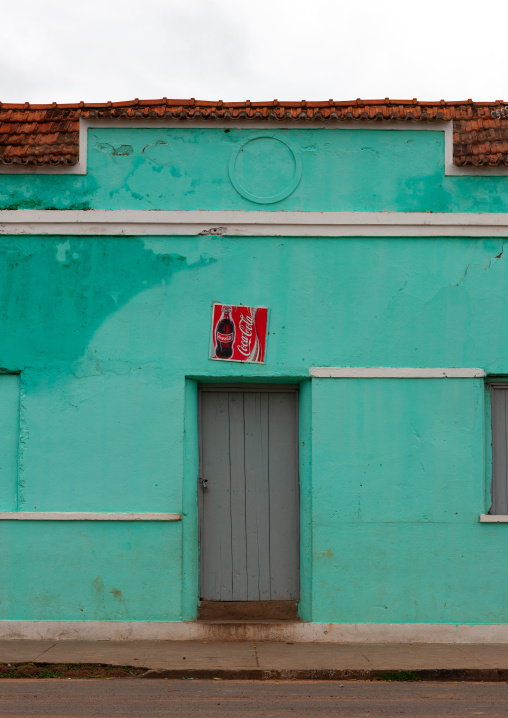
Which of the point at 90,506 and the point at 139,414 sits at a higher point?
the point at 139,414

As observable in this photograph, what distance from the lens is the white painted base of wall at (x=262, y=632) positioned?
856 cm

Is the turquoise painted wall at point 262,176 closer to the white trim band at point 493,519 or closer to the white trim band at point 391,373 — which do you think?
the white trim band at point 391,373

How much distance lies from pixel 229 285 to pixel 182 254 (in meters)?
0.57

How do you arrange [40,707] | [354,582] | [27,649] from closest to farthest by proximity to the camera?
[40,707] < [27,649] < [354,582]

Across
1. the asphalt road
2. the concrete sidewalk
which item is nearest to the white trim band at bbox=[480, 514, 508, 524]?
the concrete sidewalk

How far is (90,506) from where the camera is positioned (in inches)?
342

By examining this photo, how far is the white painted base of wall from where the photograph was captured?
856cm

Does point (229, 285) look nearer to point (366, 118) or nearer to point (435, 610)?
point (366, 118)

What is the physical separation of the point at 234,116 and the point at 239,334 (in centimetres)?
220

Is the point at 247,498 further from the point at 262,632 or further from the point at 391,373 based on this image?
the point at 391,373

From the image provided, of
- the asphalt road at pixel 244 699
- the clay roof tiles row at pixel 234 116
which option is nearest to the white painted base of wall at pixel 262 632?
the asphalt road at pixel 244 699

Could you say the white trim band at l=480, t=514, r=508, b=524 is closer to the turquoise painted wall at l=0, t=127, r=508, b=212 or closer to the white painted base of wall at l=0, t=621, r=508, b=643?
the white painted base of wall at l=0, t=621, r=508, b=643

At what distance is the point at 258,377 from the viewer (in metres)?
8.82

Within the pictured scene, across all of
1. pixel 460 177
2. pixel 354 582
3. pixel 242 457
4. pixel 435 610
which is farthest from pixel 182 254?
pixel 435 610
